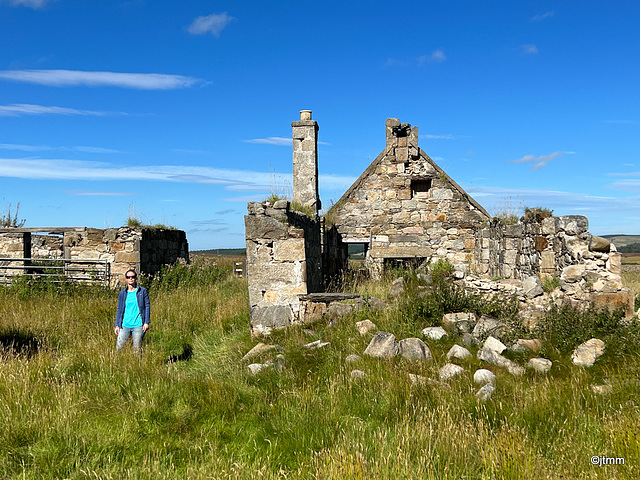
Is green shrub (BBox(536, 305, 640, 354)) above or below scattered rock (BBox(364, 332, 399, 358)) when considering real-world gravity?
above

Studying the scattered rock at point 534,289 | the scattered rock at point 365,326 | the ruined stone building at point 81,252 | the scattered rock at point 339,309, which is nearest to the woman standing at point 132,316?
the scattered rock at point 339,309

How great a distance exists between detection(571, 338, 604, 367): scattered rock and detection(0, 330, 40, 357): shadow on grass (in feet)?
24.8

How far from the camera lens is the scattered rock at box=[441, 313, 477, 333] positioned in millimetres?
7219

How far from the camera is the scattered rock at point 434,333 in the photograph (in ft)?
23.2

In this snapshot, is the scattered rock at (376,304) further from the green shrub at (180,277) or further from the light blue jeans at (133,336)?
the green shrub at (180,277)

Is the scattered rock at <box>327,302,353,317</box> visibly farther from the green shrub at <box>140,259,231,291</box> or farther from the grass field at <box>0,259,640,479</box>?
the green shrub at <box>140,259,231,291</box>

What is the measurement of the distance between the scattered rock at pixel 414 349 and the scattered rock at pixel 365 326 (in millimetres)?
962

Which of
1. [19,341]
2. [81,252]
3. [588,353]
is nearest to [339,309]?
[588,353]

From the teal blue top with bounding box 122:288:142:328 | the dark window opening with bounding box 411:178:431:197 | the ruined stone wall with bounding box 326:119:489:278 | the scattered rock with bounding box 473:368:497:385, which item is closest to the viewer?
the scattered rock with bounding box 473:368:497:385

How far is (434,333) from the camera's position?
7105mm

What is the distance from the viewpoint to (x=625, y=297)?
279 inches

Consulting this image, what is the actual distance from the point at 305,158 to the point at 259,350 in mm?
7329

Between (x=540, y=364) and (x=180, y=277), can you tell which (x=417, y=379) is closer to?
(x=540, y=364)

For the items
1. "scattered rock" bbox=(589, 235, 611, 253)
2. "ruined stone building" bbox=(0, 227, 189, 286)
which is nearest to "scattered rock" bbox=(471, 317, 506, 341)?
"scattered rock" bbox=(589, 235, 611, 253)
